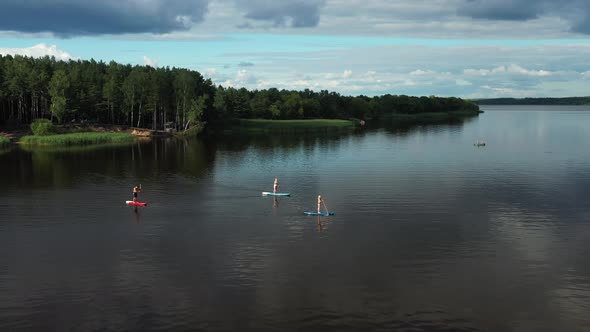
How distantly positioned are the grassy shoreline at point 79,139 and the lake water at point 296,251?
183 feet

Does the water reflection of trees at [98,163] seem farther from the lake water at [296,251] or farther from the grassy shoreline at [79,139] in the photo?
the grassy shoreline at [79,139]

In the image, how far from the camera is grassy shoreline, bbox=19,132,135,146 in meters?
152

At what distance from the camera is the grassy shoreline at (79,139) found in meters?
152

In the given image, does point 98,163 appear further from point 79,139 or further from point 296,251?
point 296,251

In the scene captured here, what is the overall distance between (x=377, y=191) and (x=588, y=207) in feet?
93.1

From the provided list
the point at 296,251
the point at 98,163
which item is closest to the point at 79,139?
the point at 98,163

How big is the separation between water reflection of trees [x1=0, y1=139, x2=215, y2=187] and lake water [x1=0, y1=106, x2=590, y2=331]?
126 cm

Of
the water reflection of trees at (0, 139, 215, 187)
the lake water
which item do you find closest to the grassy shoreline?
the water reflection of trees at (0, 139, 215, 187)

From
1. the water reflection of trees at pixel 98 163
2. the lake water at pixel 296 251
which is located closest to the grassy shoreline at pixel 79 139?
the water reflection of trees at pixel 98 163

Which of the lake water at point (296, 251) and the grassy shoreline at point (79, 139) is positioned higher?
the grassy shoreline at point (79, 139)

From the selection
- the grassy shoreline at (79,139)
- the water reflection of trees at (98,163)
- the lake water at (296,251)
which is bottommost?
the lake water at (296,251)

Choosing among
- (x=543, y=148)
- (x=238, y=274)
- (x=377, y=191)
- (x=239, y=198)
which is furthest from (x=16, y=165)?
(x=543, y=148)

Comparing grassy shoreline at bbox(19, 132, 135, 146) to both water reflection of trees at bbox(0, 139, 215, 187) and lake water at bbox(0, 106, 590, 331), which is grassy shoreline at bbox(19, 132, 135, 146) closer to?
water reflection of trees at bbox(0, 139, 215, 187)

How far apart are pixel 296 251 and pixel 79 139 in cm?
12642
